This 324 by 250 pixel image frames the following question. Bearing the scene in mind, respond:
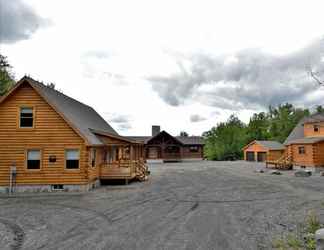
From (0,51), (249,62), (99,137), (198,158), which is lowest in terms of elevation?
(198,158)

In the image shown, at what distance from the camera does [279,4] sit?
1309 cm

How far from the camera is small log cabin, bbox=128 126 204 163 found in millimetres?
47838

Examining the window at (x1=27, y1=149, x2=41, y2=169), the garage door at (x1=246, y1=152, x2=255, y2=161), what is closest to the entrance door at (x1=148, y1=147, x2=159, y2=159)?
the garage door at (x1=246, y1=152, x2=255, y2=161)

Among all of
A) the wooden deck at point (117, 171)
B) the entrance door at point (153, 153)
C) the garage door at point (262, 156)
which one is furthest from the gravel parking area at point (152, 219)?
the entrance door at point (153, 153)

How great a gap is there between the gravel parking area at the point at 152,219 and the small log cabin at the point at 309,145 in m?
14.3

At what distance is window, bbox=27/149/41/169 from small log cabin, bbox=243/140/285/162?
121 feet

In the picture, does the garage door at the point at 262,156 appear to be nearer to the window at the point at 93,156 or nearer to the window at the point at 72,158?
the window at the point at 93,156

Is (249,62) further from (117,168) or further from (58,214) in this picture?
(58,214)

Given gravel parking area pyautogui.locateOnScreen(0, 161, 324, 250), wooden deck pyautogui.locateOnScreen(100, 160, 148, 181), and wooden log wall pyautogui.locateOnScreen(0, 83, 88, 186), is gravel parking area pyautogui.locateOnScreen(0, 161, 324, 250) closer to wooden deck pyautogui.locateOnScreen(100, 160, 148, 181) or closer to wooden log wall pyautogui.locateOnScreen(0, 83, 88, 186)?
wooden log wall pyautogui.locateOnScreen(0, 83, 88, 186)

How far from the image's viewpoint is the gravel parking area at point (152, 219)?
6.50 metres

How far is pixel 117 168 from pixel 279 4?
14752mm

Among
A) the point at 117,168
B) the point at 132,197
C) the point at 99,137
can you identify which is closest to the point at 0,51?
the point at 99,137

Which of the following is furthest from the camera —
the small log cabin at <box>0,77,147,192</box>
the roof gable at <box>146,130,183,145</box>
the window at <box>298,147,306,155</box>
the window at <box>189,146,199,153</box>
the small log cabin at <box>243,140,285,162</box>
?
the window at <box>189,146,199,153</box>

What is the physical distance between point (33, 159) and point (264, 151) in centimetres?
3771
